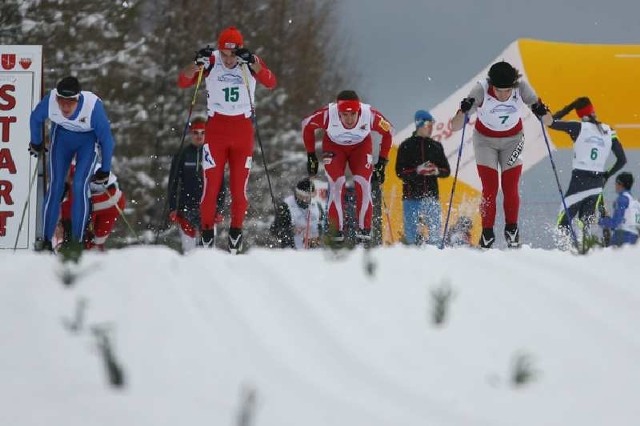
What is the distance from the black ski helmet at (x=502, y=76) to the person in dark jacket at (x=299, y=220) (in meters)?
3.24

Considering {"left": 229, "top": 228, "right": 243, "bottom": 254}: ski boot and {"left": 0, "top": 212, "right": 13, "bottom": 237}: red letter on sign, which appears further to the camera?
{"left": 0, "top": 212, "right": 13, "bottom": 237}: red letter on sign

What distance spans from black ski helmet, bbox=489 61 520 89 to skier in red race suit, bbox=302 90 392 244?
1453mm

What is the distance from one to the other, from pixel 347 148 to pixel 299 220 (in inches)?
74.5

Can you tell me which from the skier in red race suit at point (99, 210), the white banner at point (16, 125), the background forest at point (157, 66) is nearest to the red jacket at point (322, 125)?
the skier in red race suit at point (99, 210)

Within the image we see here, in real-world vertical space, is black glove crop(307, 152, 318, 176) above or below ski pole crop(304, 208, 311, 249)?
above

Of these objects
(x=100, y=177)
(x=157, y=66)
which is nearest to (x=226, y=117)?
(x=100, y=177)

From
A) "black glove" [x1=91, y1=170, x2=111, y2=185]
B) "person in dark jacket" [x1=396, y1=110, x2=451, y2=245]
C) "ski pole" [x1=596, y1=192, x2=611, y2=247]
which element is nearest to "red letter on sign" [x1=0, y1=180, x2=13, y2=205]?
"black glove" [x1=91, y1=170, x2=111, y2=185]

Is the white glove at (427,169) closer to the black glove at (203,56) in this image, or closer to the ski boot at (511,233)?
the ski boot at (511,233)

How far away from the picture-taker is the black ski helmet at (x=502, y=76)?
10.4m

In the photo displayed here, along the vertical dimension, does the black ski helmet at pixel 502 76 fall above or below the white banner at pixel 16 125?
above

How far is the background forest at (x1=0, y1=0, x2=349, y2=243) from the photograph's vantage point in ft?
83.5

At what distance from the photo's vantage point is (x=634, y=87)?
18438 millimetres

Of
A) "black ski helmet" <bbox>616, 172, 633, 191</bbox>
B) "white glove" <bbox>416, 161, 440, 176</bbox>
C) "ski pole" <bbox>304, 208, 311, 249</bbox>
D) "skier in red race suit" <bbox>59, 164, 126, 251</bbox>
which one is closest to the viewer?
"skier in red race suit" <bbox>59, 164, 126, 251</bbox>

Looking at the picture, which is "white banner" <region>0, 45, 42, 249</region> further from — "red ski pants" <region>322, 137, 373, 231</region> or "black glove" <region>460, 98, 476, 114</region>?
"black glove" <region>460, 98, 476, 114</region>
